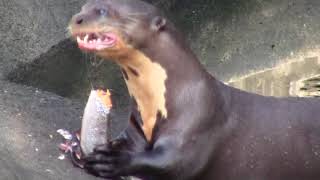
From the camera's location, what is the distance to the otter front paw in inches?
135

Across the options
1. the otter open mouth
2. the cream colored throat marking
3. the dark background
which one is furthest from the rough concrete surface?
the otter open mouth

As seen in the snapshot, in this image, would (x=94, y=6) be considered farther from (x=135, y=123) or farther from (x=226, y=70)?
(x=226, y=70)

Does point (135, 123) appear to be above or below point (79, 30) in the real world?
below

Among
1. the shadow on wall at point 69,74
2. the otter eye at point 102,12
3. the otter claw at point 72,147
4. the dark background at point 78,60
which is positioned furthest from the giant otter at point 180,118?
the shadow on wall at point 69,74

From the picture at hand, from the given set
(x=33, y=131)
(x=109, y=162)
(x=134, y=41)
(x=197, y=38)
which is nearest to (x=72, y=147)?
(x=33, y=131)

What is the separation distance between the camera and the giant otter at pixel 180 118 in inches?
134

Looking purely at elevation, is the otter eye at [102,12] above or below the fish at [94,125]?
above

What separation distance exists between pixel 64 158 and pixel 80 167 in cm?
11

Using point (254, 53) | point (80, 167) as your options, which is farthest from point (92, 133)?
point (254, 53)

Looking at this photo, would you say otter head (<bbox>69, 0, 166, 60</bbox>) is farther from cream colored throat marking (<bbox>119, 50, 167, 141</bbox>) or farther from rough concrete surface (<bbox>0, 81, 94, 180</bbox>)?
rough concrete surface (<bbox>0, 81, 94, 180</bbox>)

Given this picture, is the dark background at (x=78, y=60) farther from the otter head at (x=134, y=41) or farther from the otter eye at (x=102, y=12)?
the otter eye at (x=102, y=12)

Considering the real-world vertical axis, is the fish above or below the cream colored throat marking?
below

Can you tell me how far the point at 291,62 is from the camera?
5859mm

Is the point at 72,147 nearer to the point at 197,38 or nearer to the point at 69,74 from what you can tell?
the point at 69,74
